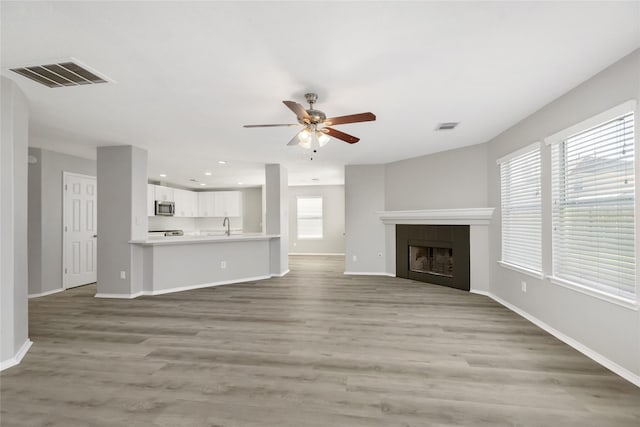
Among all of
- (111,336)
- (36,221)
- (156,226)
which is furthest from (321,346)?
(156,226)

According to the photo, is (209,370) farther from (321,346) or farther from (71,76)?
(71,76)

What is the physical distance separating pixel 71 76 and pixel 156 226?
23.6 ft

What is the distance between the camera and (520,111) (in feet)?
11.2

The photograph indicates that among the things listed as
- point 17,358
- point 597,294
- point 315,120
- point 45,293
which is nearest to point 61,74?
point 315,120

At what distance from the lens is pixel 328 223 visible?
10.2 m

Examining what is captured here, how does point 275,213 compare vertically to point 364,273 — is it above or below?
above

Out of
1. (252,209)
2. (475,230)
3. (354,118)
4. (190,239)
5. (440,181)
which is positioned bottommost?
(190,239)

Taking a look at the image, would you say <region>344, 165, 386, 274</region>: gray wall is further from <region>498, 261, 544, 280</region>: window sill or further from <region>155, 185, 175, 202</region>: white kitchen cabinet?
<region>155, 185, 175, 202</region>: white kitchen cabinet

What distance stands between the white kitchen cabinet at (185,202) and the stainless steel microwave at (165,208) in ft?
1.37

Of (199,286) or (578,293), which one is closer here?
(578,293)

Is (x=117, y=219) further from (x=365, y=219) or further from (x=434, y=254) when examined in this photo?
(x=434, y=254)

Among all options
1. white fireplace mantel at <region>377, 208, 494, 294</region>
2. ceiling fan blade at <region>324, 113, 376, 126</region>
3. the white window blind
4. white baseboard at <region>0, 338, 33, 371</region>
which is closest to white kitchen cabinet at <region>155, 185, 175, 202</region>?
white baseboard at <region>0, 338, 33, 371</region>

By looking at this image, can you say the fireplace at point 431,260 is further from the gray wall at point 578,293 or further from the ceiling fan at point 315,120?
the ceiling fan at point 315,120

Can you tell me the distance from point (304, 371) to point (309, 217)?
26.3 ft
